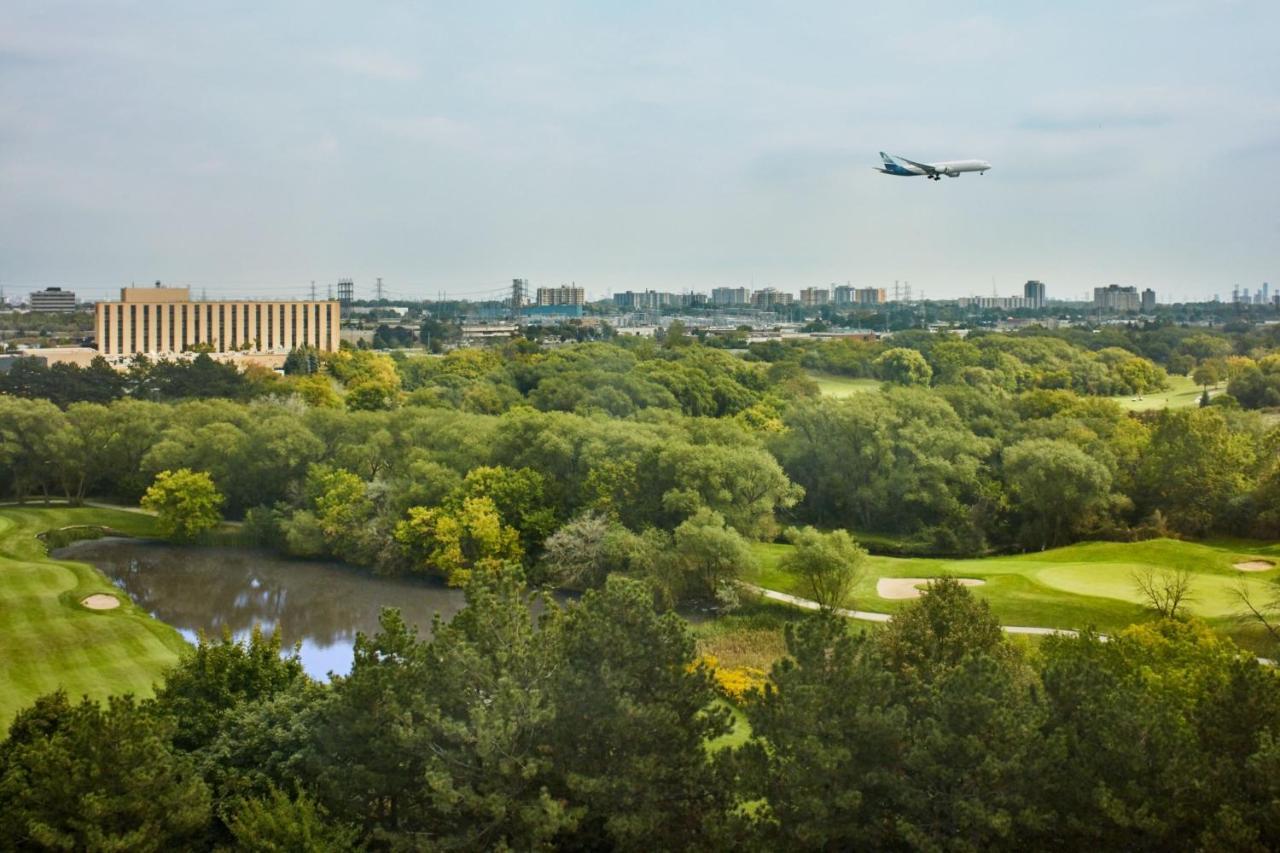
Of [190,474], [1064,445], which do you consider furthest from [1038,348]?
[190,474]

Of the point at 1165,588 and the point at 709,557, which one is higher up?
the point at 1165,588

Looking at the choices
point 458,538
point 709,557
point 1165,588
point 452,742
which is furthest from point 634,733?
point 458,538

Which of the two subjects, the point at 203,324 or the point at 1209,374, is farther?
the point at 203,324

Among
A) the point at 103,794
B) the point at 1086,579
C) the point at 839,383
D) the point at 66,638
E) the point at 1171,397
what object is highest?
the point at 1171,397

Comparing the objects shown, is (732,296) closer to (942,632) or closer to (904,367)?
(904,367)

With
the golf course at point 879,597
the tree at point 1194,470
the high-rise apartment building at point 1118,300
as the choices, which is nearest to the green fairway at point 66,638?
the golf course at point 879,597

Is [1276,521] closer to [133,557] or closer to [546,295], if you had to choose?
[133,557]

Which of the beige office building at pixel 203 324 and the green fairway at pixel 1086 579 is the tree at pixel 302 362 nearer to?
the beige office building at pixel 203 324

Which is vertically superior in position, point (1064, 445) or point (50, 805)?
point (1064, 445)
